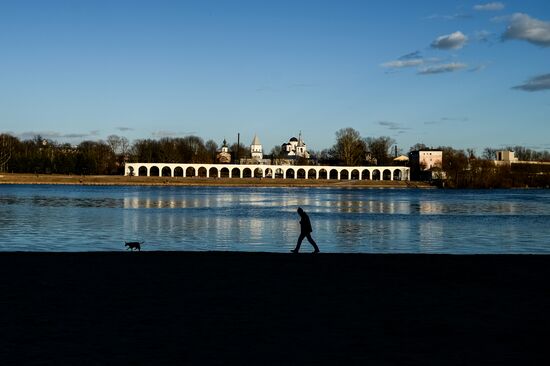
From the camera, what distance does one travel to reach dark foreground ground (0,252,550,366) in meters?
7.91

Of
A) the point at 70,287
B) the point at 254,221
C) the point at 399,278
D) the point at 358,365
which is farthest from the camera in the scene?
the point at 254,221

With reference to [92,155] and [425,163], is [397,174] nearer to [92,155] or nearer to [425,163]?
[425,163]

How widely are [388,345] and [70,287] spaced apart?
6.65m

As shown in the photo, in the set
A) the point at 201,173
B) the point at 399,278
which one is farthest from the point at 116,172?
the point at 399,278

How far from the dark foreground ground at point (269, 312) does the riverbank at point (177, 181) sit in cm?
12202

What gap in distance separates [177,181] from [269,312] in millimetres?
134510

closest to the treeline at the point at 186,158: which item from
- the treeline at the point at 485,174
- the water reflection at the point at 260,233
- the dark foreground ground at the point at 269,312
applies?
the treeline at the point at 485,174

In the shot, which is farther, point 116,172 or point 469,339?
point 116,172

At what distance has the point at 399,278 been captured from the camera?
14.3m

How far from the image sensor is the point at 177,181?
143 m

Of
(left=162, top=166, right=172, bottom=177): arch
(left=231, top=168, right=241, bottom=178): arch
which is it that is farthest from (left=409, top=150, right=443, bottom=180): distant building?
(left=162, top=166, right=172, bottom=177): arch

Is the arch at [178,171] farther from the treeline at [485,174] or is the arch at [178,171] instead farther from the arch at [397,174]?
the treeline at [485,174]

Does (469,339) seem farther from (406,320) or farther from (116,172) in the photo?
(116,172)

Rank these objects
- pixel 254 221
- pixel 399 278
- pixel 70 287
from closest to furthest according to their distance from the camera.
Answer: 1. pixel 70 287
2. pixel 399 278
3. pixel 254 221
